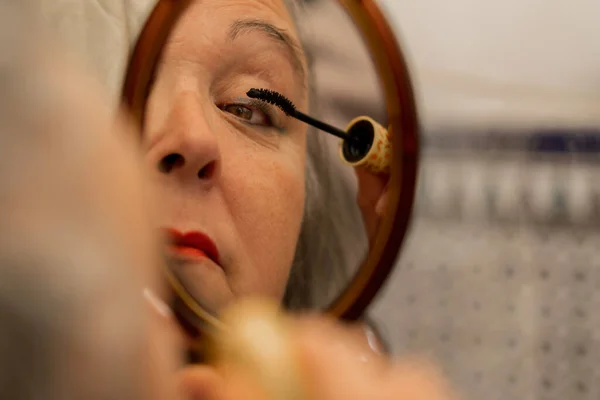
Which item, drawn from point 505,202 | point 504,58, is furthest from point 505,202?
point 504,58

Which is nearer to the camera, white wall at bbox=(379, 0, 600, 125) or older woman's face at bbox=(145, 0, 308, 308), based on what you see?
older woman's face at bbox=(145, 0, 308, 308)

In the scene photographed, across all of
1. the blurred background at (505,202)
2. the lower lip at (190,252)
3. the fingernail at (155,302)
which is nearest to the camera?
the fingernail at (155,302)

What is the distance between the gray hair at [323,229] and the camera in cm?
38

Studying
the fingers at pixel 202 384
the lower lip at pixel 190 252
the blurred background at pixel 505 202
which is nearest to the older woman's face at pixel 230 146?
the lower lip at pixel 190 252

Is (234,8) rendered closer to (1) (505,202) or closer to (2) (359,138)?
(2) (359,138)

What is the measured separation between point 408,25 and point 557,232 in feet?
1.08

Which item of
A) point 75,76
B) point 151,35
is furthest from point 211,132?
point 75,76

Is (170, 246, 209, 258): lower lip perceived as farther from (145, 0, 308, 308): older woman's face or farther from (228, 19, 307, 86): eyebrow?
(228, 19, 307, 86): eyebrow

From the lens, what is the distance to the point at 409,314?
69cm

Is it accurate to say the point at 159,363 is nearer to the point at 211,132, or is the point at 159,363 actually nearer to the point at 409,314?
the point at 211,132

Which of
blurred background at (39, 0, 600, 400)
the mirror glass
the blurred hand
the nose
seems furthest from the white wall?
the blurred hand

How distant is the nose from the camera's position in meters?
0.32

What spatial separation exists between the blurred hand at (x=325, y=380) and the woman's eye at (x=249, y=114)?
0.58ft

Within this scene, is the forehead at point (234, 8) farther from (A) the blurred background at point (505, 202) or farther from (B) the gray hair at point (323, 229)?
(A) the blurred background at point (505, 202)
